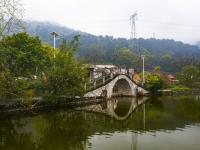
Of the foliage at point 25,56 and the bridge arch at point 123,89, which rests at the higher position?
the foliage at point 25,56

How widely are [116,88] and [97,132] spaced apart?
3892cm

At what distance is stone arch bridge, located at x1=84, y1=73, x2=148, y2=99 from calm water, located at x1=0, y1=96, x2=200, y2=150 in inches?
563

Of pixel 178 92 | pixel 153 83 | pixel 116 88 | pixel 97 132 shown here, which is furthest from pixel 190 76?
pixel 97 132

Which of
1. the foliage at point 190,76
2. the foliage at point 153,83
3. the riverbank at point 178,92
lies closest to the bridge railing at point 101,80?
the foliage at point 153,83

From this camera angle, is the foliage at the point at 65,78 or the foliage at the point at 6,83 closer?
the foliage at the point at 6,83

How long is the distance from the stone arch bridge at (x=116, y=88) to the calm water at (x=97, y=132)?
1430cm

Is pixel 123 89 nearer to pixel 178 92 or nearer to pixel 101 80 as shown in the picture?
pixel 101 80

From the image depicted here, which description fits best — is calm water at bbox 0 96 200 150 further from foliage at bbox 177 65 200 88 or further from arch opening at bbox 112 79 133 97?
foliage at bbox 177 65 200 88

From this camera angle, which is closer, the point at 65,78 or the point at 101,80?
the point at 65,78

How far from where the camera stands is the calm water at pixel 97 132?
781 inches

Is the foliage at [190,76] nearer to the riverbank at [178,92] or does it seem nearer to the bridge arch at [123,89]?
the riverbank at [178,92]

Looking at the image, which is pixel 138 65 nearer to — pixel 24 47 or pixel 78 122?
pixel 24 47

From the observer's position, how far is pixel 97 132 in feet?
77.9

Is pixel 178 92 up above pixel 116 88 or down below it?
below
